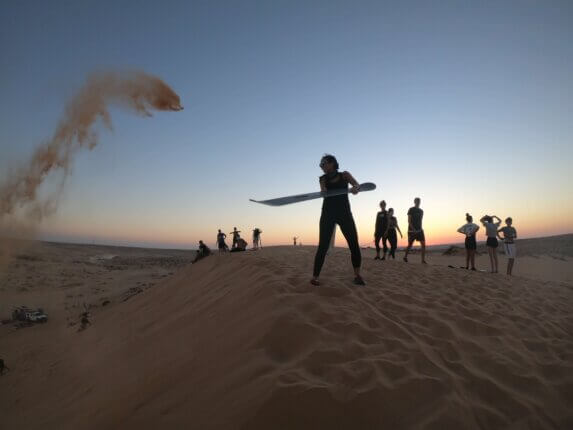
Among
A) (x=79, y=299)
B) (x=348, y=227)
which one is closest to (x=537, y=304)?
A: (x=348, y=227)

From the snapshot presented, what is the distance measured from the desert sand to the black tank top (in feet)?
3.86

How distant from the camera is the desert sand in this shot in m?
2.15

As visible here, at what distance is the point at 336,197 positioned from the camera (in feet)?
15.4

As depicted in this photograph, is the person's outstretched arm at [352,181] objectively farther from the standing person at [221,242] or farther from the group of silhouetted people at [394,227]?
the standing person at [221,242]

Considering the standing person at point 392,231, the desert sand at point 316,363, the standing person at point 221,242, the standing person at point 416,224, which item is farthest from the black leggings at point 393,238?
the standing person at point 221,242

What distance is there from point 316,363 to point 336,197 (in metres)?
2.65

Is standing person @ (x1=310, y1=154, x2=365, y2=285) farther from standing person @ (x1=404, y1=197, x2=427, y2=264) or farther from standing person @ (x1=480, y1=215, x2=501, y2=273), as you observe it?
standing person @ (x1=480, y1=215, x2=501, y2=273)

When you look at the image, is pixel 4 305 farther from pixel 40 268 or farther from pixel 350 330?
pixel 350 330

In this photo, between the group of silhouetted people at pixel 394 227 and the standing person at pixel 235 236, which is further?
the standing person at pixel 235 236

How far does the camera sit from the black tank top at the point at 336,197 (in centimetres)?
469

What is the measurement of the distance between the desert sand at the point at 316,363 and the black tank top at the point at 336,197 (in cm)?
118

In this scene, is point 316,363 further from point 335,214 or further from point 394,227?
point 394,227

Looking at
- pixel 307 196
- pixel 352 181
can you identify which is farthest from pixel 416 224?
pixel 307 196

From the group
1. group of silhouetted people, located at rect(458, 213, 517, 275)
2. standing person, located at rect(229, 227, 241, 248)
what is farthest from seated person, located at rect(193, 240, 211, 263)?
group of silhouetted people, located at rect(458, 213, 517, 275)
